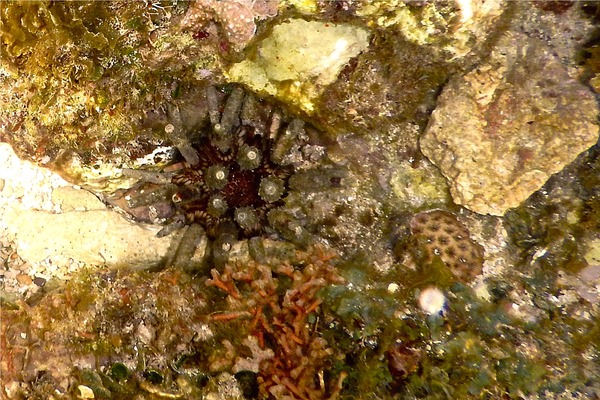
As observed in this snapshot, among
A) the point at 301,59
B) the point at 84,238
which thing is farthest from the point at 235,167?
the point at 84,238

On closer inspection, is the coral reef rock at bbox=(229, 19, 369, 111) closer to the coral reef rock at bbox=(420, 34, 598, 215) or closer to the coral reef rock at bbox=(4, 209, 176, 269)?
the coral reef rock at bbox=(420, 34, 598, 215)

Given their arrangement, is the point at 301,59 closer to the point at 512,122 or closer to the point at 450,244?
the point at 512,122

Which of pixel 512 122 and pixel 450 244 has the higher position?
pixel 512 122

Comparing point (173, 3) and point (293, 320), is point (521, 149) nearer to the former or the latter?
point (293, 320)

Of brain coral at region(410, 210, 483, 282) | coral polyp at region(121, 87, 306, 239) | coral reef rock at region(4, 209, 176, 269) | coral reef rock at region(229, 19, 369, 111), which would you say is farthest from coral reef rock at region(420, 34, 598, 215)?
coral reef rock at region(4, 209, 176, 269)

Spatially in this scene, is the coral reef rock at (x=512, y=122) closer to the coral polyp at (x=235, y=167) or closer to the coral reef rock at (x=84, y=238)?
the coral polyp at (x=235, y=167)

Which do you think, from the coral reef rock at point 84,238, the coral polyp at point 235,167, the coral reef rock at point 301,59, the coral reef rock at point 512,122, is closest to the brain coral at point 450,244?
the coral reef rock at point 512,122

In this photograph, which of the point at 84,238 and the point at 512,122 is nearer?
the point at 512,122
